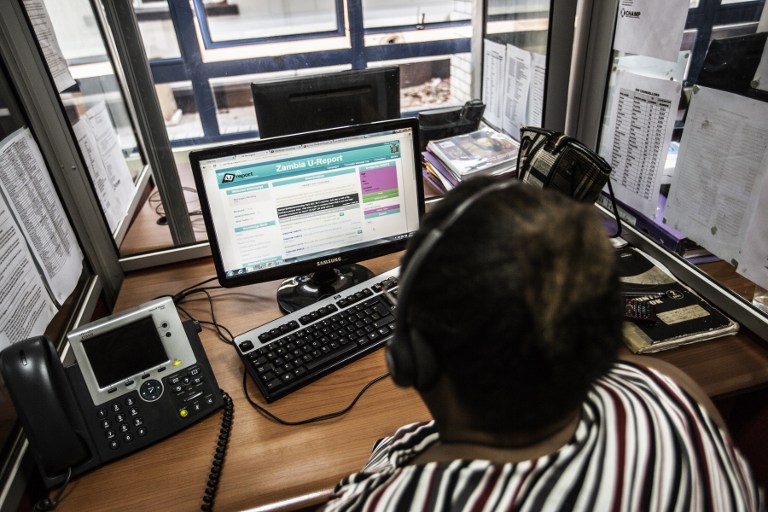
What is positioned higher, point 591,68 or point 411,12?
point 411,12

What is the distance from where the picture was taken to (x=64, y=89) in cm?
128

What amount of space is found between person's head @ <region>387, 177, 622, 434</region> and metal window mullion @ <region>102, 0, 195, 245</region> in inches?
48.0

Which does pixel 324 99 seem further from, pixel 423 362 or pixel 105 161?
pixel 423 362

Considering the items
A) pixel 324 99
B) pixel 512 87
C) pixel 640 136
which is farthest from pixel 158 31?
→ pixel 640 136

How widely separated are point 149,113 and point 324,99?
1.68 feet

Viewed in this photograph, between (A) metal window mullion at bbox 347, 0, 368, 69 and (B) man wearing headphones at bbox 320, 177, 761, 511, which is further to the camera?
(A) metal window mullion at bbox 347, 0, 368, 69

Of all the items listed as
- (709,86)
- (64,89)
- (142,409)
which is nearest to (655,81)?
(709,86)

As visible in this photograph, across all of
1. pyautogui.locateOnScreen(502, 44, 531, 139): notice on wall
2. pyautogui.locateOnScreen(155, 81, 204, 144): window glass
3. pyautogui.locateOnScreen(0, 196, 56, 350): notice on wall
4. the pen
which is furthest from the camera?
pyautogui.locateOnScreen(502, 44, 531, 139): notice on wall

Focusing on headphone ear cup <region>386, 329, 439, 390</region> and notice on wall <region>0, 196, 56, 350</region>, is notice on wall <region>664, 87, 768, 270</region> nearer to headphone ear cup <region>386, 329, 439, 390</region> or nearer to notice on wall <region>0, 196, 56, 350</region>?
headphone ear cup <region>386, 329, 439, 390</region>

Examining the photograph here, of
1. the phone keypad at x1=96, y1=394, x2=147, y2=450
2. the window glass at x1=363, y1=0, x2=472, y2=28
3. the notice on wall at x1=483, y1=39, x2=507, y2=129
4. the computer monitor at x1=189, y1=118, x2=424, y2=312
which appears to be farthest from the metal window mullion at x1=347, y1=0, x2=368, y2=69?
the phone keypad at x1=96, y1=394, x2=147, y2=450

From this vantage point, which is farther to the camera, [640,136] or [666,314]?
[640,136]

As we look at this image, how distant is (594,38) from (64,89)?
4.71ft

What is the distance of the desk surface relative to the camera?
0.82 m

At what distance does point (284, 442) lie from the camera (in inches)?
35.6
